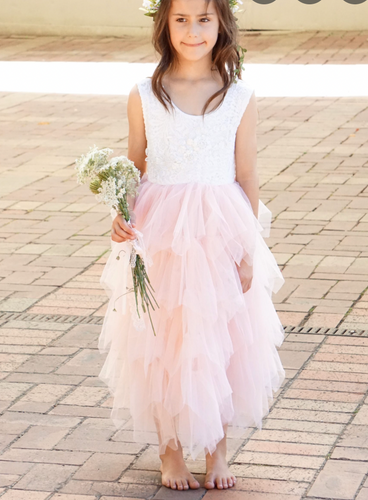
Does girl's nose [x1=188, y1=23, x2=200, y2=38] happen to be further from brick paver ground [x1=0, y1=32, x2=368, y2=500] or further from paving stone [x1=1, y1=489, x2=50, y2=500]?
paving stone [x1=1, y1=489, x2=50, y2=500]

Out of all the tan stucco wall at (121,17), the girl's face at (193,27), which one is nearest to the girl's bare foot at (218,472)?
the girl's face at (193,27)

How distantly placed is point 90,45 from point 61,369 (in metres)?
10.3

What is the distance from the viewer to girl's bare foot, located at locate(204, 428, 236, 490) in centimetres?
299

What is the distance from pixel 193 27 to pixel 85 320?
1928 mm

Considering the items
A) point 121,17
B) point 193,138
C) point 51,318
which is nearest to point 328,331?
point 51,318

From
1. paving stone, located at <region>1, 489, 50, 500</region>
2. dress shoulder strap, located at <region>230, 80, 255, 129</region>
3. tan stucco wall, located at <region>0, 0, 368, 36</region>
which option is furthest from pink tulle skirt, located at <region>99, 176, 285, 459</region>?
tan stucco wall, located at <region>0, 0, 368, 36</region>

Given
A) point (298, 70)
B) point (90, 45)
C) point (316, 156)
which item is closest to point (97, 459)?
point (316, 156)

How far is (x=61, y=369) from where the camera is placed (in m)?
3.93

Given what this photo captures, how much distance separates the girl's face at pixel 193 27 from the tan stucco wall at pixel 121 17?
10959mm

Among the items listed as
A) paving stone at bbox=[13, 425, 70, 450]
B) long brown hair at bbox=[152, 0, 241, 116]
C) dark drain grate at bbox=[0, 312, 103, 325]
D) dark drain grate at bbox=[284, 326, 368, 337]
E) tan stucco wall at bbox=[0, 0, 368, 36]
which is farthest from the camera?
tan stucco wall at bbox=[0, 0, 368, 36]

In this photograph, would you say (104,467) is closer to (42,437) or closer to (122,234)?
(42,437)

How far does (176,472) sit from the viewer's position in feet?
9.87

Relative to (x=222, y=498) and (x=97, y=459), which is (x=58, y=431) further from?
(x=222, y=498)

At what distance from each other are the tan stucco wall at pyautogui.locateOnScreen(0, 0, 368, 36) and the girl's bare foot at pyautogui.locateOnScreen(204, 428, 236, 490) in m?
11.3
